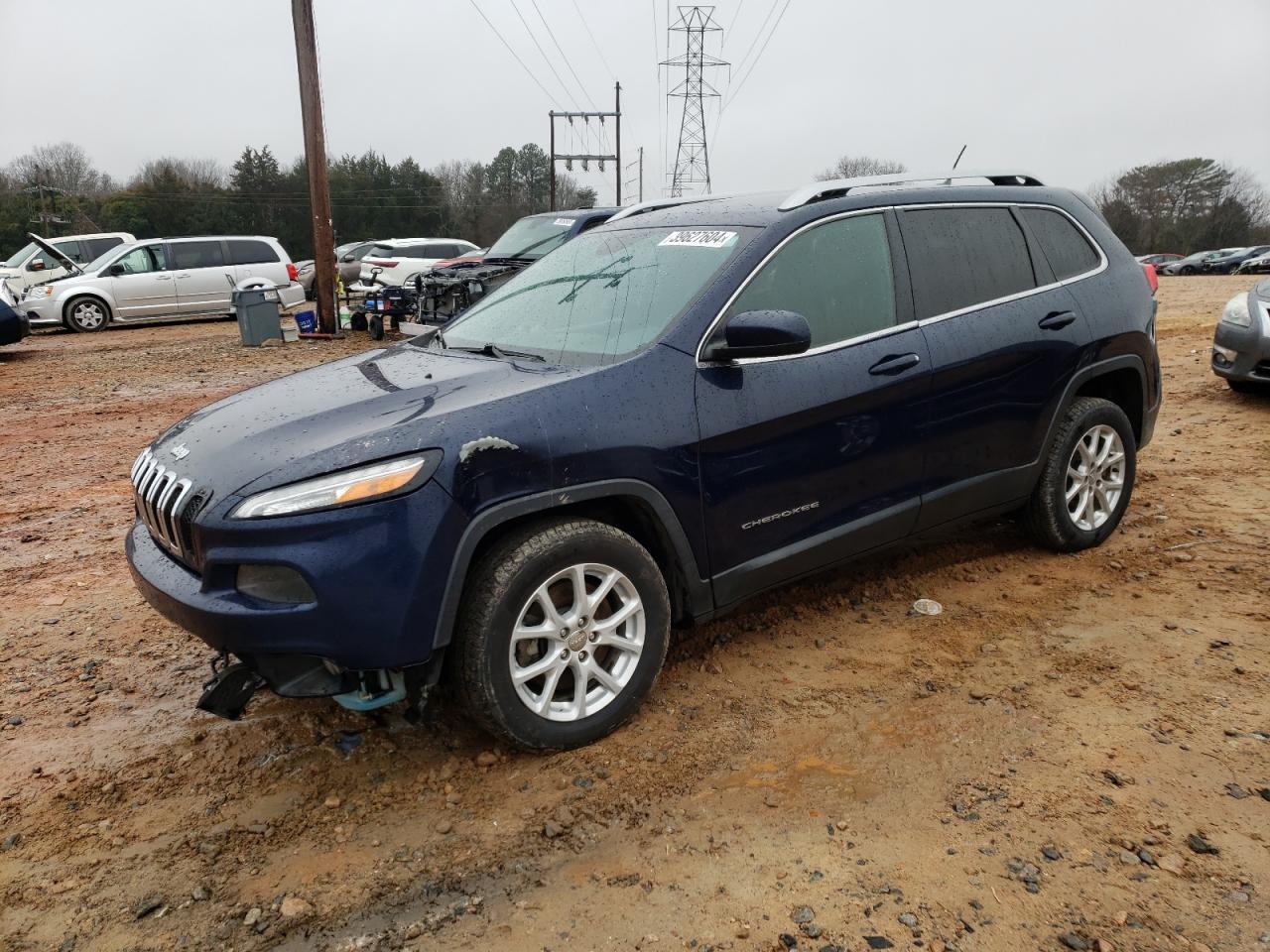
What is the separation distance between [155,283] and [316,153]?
538 centimetres

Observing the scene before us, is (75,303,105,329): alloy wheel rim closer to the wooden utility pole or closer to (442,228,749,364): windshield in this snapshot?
the wooden utility pole

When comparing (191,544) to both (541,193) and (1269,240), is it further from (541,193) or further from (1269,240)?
(1269,240)

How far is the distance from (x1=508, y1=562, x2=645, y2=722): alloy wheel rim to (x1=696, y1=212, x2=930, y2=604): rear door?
1.31 feet

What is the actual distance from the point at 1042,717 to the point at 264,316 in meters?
13.6

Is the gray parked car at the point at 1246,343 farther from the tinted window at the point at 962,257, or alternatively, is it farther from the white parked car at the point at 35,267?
the white parked car at the point at 35,267

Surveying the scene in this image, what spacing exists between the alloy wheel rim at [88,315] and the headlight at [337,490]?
58.4 feet

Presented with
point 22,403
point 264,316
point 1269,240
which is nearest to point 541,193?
point 1269,240

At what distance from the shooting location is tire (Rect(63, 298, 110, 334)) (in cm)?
1733

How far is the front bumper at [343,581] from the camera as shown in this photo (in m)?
2.52

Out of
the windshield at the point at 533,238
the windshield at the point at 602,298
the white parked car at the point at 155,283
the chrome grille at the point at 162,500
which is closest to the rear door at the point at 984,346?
the windshield at the point at 602,298

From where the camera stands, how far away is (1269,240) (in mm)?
61781

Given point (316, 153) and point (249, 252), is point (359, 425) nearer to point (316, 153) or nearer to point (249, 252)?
point (316, 153)

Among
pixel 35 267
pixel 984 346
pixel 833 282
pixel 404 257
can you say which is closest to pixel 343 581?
pixel 833 282

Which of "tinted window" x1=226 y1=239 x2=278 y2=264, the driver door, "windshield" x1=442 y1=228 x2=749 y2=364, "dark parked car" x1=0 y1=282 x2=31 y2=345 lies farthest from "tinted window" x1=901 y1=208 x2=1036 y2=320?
the driver door
